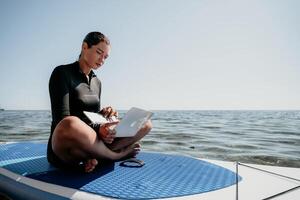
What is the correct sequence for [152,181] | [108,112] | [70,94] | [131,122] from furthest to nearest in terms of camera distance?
1. [108,112]
2. [70,94]
3. [131,122]
4. [152,181]

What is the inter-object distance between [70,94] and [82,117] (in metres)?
0.25

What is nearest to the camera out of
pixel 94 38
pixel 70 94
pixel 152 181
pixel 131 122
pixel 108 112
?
pixel 152 181

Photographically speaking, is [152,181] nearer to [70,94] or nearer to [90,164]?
[90,164]

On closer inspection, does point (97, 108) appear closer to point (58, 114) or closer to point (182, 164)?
point (58, 114)

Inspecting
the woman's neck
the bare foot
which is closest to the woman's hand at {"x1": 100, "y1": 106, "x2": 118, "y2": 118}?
the woman's neck

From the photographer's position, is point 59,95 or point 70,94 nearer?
point 59,95

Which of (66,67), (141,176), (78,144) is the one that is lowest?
(141,176)

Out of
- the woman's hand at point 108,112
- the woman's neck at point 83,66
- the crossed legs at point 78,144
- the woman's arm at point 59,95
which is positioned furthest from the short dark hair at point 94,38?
the crossed legs at point 78,144

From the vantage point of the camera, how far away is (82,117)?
245 cm

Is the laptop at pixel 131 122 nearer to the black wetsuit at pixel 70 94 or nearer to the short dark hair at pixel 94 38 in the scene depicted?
the black wetsuit at pixel 70 94

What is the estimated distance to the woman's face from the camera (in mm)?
2496

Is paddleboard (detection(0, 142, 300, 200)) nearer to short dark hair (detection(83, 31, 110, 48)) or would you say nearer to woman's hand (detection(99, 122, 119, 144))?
woman's hand (detection(99, 122, 119, 144))

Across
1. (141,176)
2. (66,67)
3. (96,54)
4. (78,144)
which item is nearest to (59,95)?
(66,67)

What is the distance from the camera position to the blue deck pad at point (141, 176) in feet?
5.86
